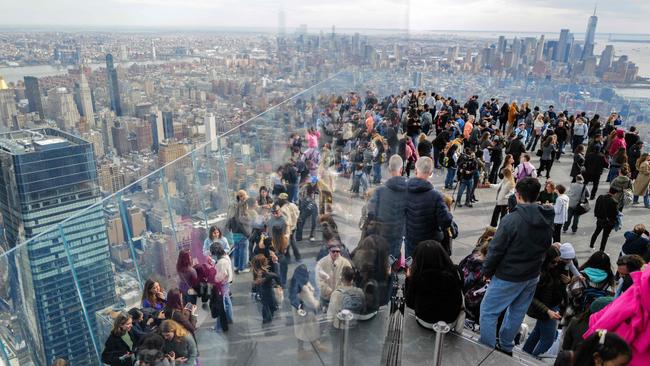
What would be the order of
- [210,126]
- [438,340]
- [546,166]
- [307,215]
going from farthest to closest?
[210,126] < [546,166] < [307,215] < [438,340]

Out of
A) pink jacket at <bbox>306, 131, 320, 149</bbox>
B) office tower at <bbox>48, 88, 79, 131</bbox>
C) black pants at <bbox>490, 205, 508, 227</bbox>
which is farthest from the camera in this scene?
office tower at <bbox>48, 88, 79, 131</bbox>

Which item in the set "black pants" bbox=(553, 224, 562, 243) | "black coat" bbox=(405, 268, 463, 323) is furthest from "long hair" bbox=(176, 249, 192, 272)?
"black pants" bbox=(553, 224, 562, 243)

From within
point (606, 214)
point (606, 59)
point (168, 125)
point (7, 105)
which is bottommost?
point (168, 125)

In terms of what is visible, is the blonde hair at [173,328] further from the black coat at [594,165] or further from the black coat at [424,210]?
the black coat at [594,165]

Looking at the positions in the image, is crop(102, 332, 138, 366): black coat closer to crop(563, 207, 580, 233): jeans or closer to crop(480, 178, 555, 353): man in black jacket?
crop(480, 178, 555, 353): man in black jacket

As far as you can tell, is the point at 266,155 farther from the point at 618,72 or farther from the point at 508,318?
the point at 618,72

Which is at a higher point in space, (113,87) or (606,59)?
(606,59)

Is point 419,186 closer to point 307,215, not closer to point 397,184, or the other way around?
point 397,184

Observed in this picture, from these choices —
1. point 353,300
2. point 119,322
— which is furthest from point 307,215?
point 119,322
